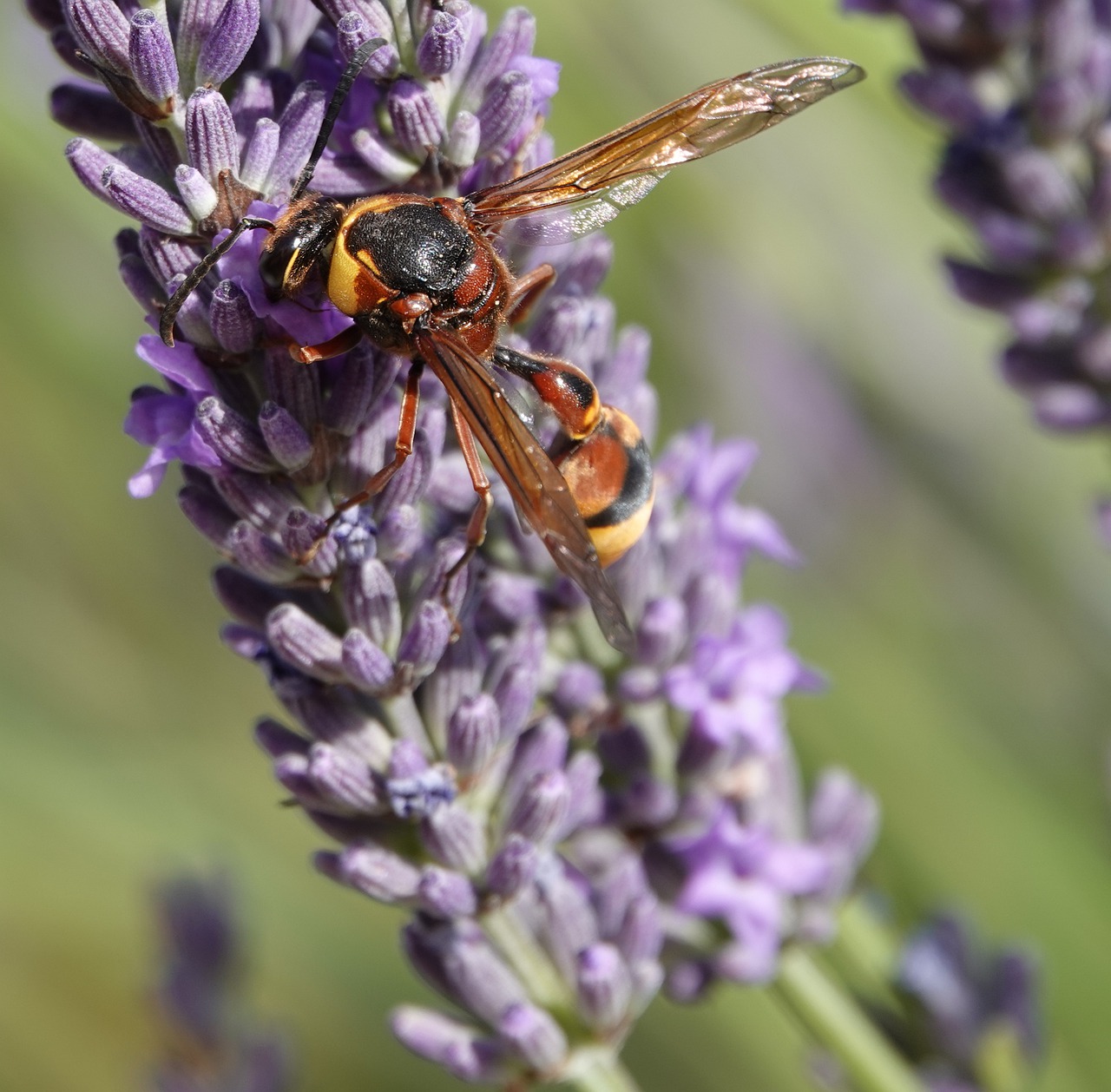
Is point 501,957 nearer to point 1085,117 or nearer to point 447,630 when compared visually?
point 447,630

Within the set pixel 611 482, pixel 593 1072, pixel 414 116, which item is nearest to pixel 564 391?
pixel 611 482

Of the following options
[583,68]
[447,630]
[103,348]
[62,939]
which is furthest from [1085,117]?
[62,939]

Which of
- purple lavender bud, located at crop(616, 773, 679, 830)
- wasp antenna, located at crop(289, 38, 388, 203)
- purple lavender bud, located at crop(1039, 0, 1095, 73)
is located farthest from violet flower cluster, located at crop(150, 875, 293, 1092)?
purple lavender bud, located at crop(1039, 0, 1095, 73)

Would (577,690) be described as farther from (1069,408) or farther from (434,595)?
(1069,408)

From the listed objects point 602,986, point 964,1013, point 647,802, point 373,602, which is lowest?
point 964,1013

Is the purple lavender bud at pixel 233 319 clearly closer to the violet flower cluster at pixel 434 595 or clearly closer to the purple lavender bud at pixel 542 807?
the violet flower cluster at pixel 434 595

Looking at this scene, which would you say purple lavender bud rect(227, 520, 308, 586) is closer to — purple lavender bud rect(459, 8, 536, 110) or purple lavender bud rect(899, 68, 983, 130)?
purple lavender bud rect(459, 8, 536, 110)
